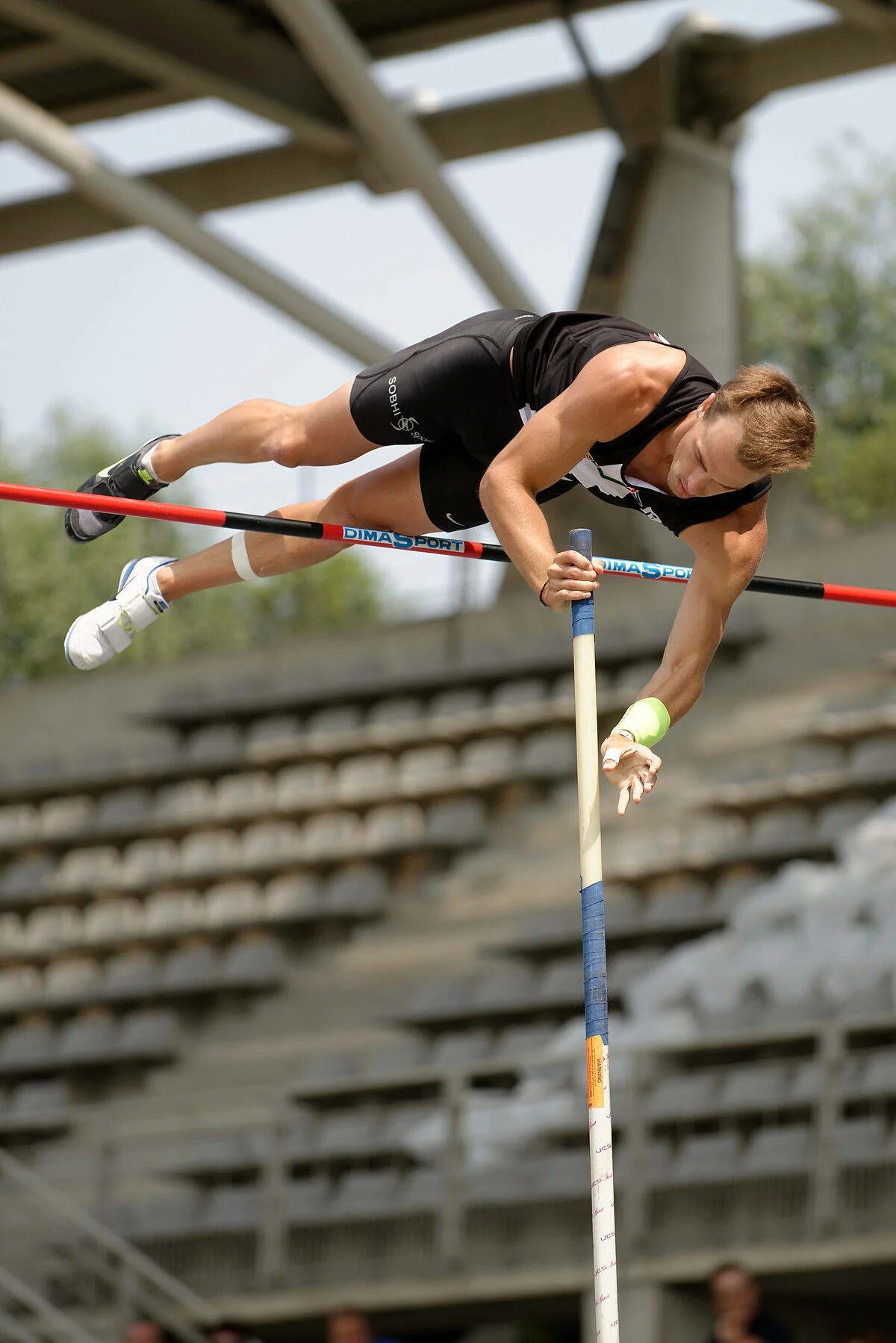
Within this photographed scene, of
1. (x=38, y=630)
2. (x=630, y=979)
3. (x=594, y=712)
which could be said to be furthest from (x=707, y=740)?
(x=594, y=712)

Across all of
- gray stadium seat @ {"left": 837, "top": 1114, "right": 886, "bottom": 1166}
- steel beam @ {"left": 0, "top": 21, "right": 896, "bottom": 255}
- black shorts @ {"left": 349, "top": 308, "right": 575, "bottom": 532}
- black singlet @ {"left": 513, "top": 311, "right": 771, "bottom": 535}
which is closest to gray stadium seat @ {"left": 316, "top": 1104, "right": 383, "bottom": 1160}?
gray stadium seat @ {"left": 837, "top": 1114, "right": 886, "bottom": 1166}

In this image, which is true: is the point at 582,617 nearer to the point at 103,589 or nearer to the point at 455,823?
the point at 455,823

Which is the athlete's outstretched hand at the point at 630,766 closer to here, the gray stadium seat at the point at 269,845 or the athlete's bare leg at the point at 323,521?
the athlete's bare leg at the point at 323,521

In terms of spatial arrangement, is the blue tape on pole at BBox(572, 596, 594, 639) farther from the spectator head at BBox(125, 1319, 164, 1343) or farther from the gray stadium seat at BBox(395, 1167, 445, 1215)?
the gray stadium seat at BBox(395, 1167, 445, 1215)

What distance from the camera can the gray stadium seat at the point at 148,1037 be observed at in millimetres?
9559

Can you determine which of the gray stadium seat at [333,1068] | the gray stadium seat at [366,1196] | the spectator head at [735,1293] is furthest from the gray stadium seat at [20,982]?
the spectator head at [735,1293]

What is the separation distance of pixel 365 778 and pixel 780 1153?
14.3ft

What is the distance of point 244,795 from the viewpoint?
10.9 metres

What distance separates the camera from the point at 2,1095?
9820mm

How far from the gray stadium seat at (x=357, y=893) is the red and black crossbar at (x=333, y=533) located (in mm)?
6291

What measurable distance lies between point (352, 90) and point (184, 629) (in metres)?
4.90

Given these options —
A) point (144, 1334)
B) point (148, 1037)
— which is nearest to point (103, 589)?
point (148, 1037)

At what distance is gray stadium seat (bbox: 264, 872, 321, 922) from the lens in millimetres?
10062

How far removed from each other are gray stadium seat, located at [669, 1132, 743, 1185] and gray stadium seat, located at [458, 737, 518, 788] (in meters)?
3.57
